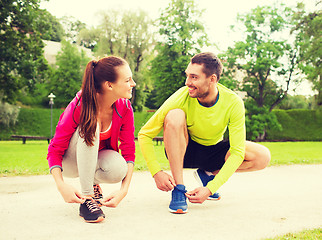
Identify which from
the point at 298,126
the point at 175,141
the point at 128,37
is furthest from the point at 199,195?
the point at 128,37

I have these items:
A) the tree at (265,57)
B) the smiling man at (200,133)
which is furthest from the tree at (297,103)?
the smiling man at (200,133)

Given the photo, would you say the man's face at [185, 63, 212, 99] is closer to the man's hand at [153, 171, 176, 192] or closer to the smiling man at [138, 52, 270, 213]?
the smiling man at [138, 52, 270, 213]

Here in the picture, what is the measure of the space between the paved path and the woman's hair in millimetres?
611

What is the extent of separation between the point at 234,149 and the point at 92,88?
3.94 feet

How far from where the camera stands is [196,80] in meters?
2.66

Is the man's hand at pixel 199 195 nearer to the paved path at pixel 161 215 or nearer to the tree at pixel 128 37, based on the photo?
the paved path at pixel 161 215

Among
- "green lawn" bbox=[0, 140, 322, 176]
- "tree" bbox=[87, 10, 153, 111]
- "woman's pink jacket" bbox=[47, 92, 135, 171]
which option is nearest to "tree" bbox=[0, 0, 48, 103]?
"green lawn" bbox=[0, 140, 322, 176]

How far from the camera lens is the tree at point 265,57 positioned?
19.8 m

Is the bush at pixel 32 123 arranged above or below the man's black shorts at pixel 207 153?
below

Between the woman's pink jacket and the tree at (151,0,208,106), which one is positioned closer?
the woman's pink jacket

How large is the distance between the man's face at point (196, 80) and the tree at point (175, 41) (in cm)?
1788

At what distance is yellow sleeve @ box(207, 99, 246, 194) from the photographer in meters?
2.52

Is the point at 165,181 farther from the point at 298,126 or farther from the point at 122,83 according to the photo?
the point at 298,126

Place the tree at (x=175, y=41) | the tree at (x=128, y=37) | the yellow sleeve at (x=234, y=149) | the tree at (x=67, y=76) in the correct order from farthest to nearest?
the tree at (x=67, y=76) → the tree at (x=128, y=37) → the tree at (x=175, y=41) → the yellow sleeve at (x=234, y=149)
